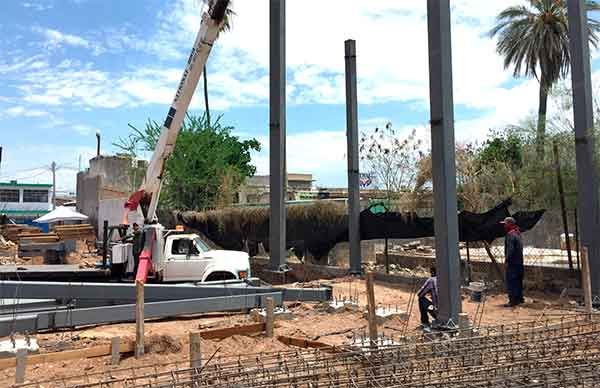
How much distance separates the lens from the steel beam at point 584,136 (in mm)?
12977

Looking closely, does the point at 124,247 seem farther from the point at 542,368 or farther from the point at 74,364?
the point at 542,368

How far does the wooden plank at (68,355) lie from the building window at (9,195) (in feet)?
243

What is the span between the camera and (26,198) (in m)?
76.6

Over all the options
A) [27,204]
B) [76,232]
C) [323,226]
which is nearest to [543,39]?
[323,226]

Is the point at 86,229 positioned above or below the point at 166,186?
below

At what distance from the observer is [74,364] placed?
866 cm

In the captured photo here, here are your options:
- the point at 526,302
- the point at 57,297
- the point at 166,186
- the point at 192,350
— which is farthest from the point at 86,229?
the point at 192,350

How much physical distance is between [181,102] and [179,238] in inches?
134

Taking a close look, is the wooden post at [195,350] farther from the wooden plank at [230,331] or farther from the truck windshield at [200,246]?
the truck windshield at [200,246]

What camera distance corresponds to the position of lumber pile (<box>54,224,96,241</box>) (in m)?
35.1

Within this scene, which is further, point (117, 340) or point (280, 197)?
point (280, 197)

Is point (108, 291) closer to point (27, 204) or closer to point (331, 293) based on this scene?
point (331, 293)

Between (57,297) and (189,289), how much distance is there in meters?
2.66

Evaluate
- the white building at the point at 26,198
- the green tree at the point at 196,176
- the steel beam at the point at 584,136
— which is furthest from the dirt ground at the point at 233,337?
the white building at the point at 26,198
